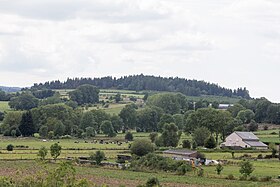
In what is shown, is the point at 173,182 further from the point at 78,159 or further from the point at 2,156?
the point at 2,156

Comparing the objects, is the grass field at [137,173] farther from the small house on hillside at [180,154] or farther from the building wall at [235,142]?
the building wall at [235,142]

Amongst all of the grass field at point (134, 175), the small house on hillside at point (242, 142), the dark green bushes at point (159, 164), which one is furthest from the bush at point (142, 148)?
the small house on hillside at point (242, 142)

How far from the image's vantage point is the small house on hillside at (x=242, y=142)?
107438mm

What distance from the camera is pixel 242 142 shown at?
110 meters

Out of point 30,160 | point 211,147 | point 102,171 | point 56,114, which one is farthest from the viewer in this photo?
point 56,114

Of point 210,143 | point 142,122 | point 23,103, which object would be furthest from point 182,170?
point 23,103

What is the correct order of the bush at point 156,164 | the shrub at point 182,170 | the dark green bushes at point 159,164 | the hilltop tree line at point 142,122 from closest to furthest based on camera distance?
the shrub at point 182,170
the dark green bushes at point 159,164
the bush at point 156,164
the hilltop tree line at point 142,122

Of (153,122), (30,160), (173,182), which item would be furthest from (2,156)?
(153,122)

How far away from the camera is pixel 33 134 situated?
5177 inches

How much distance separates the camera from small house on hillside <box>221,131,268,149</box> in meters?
107

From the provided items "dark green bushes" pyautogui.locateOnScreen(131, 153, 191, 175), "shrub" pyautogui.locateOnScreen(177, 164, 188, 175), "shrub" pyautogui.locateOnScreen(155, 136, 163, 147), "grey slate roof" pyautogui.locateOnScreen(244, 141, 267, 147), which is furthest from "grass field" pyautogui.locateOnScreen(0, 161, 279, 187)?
"shrub" pyautogui.locateOnScreen(155, 136, 163, 147)

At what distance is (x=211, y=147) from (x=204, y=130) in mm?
7194

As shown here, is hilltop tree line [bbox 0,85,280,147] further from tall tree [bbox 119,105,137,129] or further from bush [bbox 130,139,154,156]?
bush [bbox 130,139,154,156]

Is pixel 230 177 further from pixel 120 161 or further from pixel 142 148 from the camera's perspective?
pixel 142 148
